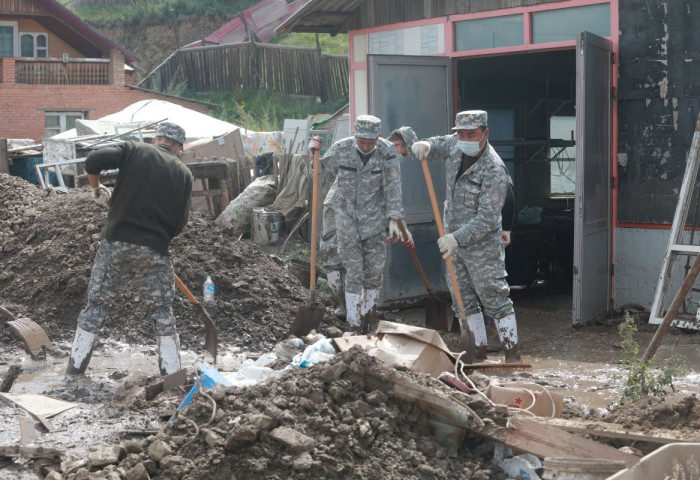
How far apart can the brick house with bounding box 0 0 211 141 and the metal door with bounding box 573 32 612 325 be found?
21.8m

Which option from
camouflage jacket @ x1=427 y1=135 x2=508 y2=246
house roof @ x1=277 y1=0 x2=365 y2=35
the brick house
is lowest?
camouflage jacket @ x1=427 y1=135 x2=508 y2=246

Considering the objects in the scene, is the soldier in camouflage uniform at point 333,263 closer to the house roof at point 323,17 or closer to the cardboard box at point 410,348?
the house roof at point 323,17

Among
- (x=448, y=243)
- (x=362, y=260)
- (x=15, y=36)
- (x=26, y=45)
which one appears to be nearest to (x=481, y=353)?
(x=448, y=243)

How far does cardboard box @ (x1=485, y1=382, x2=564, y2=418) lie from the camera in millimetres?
5699

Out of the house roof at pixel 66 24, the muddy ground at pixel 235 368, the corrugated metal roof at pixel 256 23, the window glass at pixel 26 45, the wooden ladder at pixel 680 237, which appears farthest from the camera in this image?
the corrugated metal roof at pixel 256 23

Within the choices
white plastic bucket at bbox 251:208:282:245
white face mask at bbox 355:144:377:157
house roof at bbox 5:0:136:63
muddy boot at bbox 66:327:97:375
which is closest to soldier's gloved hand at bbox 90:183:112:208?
muddy boot at bbox 66:327:97:375

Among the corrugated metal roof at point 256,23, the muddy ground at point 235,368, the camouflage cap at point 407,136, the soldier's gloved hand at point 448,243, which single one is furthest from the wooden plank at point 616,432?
the corrugated metal roof at point 256,23

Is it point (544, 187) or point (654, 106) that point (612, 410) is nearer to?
point (654, 106)

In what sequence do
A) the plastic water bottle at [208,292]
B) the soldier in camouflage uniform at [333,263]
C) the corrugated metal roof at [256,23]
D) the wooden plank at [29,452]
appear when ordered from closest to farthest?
the wooden plank at [29,452], the plastic water bottle at [208,292], the soldier in camouflage uniform at [333,263], the corrugated metal roof at [256,23]

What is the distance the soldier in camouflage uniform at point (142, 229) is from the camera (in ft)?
22.5

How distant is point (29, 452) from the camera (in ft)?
17.0

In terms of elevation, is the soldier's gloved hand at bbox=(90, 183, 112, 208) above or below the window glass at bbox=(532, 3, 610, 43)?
below

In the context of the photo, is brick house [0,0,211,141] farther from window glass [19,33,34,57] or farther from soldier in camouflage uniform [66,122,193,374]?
soldier in camouflage uniform [66,122,193,374]

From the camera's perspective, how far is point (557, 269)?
11.9m
